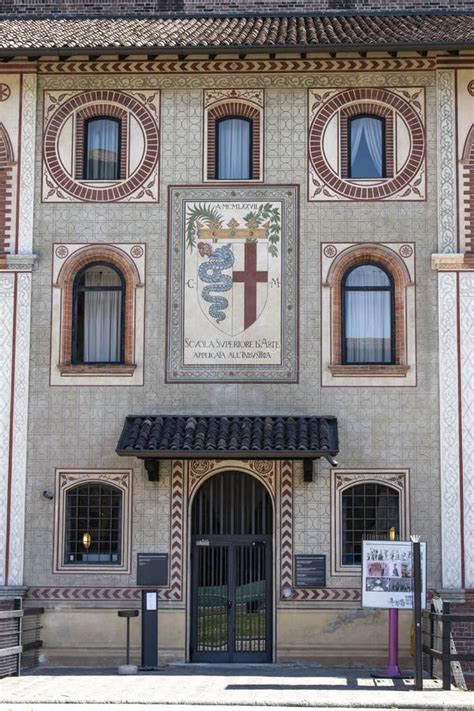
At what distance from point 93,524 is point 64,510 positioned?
64 centimetres

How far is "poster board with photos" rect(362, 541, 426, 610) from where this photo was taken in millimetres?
23812

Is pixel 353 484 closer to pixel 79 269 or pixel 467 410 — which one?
pixel 467 410

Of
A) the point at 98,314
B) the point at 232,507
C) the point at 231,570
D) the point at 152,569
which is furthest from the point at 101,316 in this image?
the point at 231,570

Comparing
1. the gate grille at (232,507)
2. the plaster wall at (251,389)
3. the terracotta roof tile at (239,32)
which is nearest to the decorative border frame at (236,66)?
the plaster wall at (251,389)

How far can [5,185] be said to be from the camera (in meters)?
27.1

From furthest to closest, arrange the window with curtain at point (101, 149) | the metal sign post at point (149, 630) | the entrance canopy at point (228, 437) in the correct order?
the window with curtain at point (101, 149) → the metal sign post at point (149, 630) → the entrance canopy at point (228, 437)

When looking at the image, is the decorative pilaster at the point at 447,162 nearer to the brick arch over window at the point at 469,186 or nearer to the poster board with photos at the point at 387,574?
the brick arch over window at the point at 469,186

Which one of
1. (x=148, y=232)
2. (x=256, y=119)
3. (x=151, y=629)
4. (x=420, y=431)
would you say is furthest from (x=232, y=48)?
(x=151, y=629)

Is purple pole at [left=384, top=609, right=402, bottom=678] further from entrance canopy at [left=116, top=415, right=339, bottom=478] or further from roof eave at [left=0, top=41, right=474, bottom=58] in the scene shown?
roof eave at [left=0, top=41, right=474, bottom=58]

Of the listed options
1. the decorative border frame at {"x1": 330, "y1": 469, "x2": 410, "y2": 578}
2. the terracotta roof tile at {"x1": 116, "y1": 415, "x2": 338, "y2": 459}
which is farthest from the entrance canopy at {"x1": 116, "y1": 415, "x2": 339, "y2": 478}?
the decorative border frame at {"x1": 330, "y1": 469, "x2": 410, "y2": 578}

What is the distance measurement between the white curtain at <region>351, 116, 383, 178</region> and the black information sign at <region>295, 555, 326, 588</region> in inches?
305

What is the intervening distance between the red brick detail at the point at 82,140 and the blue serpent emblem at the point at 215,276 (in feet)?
6.42

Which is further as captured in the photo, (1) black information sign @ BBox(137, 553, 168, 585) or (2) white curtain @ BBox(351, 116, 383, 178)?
(2) white curtain @ BBox(351, 116, 383, 178)

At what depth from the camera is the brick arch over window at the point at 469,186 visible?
86.7ft
